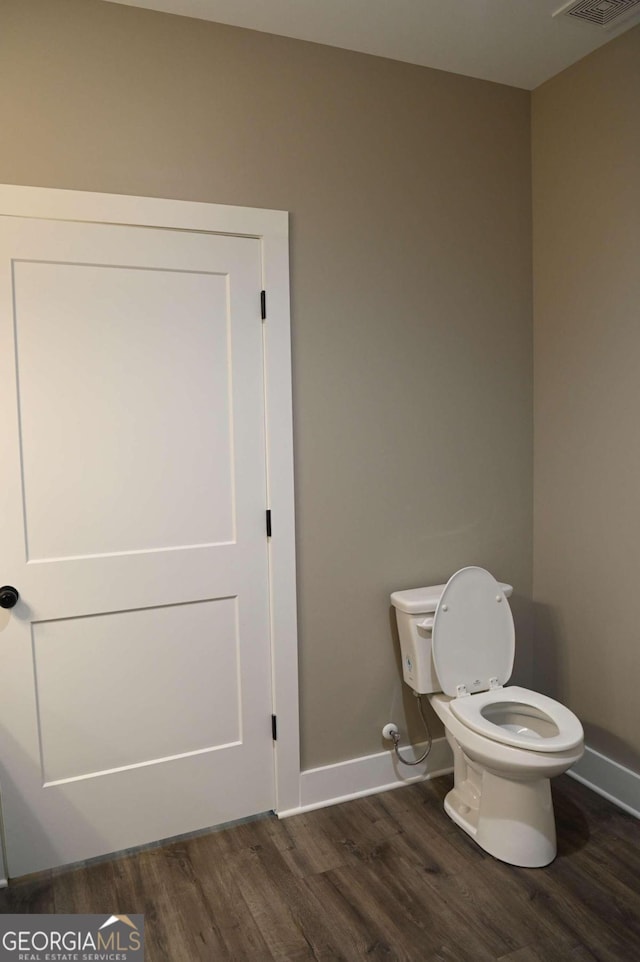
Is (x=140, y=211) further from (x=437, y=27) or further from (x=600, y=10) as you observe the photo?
(x=600, y=10)

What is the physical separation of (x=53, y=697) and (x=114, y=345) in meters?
1.10

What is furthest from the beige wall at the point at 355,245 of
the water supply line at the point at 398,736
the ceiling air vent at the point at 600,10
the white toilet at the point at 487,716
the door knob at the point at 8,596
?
the door knob at the point at 8,596

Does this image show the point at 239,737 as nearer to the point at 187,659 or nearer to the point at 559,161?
the point at 187,659

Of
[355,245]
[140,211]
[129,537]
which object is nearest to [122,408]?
[129,537]

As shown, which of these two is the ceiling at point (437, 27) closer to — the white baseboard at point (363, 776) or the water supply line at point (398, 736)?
the water supply line at point (398, 736)

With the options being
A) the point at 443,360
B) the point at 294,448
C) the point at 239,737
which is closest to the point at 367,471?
the point at 294,448

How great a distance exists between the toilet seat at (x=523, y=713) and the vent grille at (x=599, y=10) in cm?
219

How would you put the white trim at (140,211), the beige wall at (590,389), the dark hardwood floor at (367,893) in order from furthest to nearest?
the beige wall at (590,389) < the white trim at (140,211) < the dark hardwood floor at (367,893)

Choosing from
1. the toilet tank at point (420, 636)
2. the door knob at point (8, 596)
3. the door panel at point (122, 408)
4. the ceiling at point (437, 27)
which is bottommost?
the toilet tank at point (420, 636)

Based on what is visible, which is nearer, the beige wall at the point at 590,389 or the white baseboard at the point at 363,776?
the beige wall at the point at 590,389

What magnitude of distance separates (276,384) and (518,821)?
5.19ft

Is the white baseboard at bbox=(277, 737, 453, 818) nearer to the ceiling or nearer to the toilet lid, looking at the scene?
the toilet lid

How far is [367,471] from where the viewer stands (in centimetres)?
248

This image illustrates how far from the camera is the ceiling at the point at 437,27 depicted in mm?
2068
